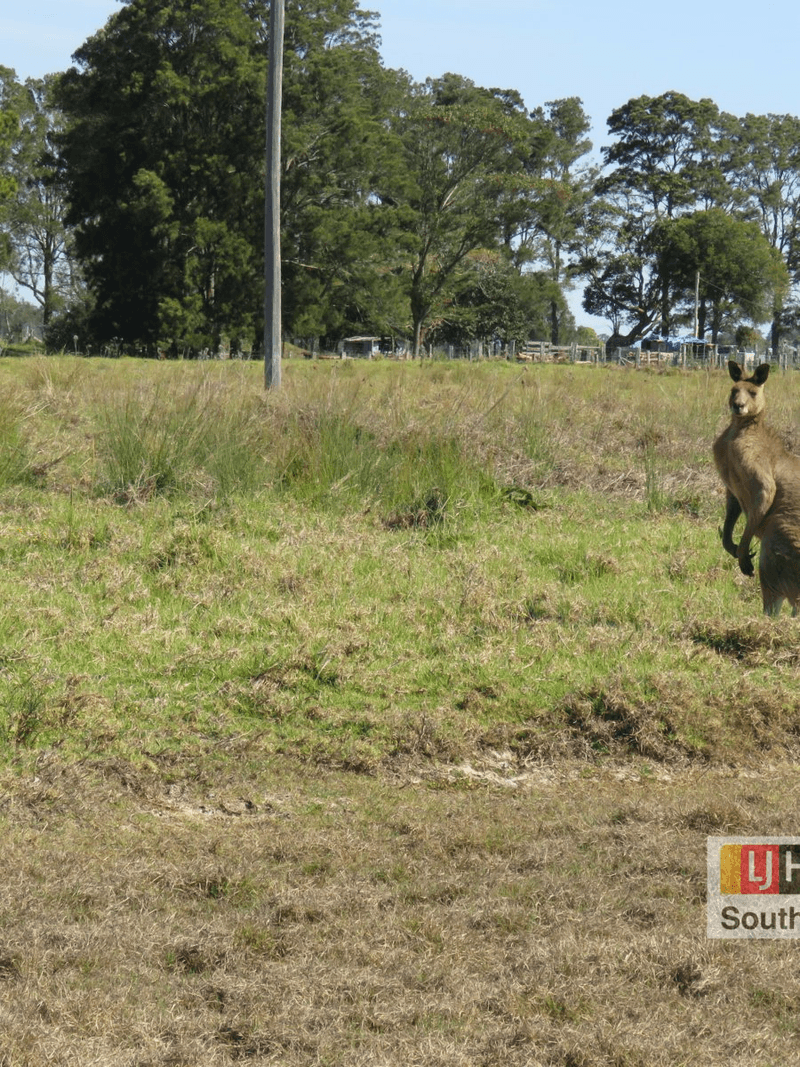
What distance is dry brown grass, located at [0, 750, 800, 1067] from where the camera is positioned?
3500mm

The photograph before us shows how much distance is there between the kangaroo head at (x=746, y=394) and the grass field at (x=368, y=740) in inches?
66.3

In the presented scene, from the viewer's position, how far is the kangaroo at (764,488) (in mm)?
6895

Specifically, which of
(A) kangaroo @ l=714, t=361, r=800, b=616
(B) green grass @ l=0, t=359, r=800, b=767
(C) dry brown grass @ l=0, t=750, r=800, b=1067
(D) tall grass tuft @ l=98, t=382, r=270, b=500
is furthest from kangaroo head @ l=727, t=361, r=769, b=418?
(D) tall grass tuft @ l=98, t=382, r=270, b=500

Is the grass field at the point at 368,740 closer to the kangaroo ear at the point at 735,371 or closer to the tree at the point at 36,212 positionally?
the kangaroo ear at the point at 735,371

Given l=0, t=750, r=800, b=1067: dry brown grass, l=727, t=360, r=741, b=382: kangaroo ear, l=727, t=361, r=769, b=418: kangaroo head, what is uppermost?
l=727, t=360, r=741, b=382: kangaroo ear

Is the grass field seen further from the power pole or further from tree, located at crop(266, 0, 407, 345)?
the power pole

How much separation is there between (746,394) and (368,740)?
2.91 metres

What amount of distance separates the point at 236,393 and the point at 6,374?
4403 mm

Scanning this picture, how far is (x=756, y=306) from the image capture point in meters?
69.9

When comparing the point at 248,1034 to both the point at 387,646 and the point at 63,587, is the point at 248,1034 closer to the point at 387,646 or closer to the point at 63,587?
the point at 387,646

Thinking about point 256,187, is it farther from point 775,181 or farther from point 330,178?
point 775,181

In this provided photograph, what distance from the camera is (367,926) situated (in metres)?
4.25

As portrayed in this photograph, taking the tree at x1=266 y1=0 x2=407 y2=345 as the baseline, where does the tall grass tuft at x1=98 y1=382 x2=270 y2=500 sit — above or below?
below

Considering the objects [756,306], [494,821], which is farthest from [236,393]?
[756,306]
